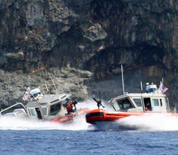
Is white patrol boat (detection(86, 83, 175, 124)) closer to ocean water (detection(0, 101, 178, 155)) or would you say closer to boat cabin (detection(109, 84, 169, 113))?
boat cabin (detection(109, 84, 169, 113))

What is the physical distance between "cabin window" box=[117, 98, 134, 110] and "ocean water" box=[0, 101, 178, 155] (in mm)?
2498

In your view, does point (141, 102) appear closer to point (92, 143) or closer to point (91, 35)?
point (92, 143)

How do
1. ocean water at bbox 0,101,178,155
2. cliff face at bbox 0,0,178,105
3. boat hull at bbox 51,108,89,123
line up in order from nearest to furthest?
ocean water at bbox 0,101,178,155 → boat hull at bbox 51,108,89,123 → cliff face at bbox 0,0,178,105

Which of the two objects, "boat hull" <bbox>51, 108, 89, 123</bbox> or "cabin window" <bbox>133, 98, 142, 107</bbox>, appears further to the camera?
"boat hull" <bbox>51, 108, 89, 123</bbox>

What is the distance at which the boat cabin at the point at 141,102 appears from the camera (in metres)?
43.2

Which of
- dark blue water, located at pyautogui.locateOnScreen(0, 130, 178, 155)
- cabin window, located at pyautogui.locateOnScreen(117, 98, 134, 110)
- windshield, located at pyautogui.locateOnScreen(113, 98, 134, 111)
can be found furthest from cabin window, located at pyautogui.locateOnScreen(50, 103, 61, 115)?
dark blue water, located at pyautogui.locateOnScreen(0, 130, 178, 155)

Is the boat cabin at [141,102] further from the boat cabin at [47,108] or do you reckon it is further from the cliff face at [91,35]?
A: the cliff face at [91,35]

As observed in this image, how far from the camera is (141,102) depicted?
43406 mm

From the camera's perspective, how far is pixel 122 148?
31.0 m

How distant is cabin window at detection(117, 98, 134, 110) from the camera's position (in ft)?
143

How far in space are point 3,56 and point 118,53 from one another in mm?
13241

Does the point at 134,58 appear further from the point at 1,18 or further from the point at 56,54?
the point at 1,18

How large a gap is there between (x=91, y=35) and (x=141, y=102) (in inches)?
928

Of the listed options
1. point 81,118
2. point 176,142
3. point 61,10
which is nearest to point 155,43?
point 61,10
